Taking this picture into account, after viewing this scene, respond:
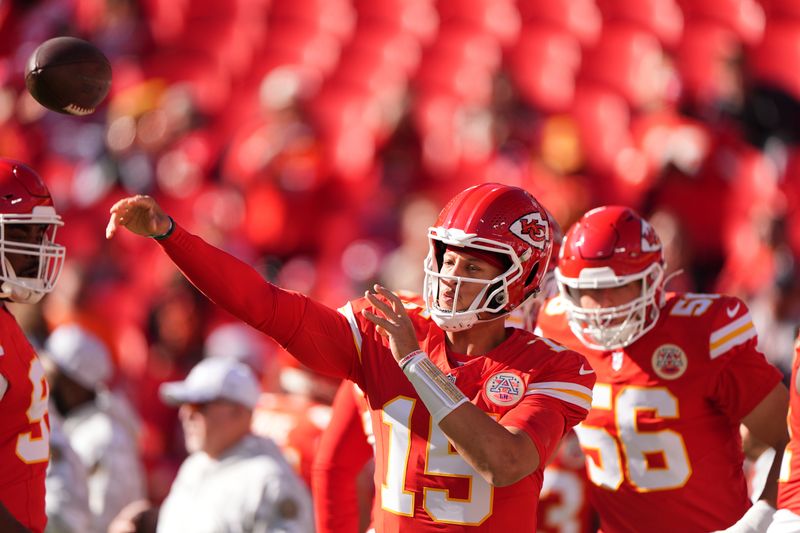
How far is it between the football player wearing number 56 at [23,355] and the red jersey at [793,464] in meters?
1.85

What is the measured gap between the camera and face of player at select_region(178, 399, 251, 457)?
4.36m

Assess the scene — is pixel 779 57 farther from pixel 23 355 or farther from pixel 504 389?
pixel 23 355

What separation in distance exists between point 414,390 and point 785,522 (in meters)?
0.95

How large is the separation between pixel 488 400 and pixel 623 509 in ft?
3.35

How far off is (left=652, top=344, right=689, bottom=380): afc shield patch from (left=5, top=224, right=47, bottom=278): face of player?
1.84 m

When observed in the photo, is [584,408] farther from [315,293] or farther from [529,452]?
[315,293]

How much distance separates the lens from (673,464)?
140 inches

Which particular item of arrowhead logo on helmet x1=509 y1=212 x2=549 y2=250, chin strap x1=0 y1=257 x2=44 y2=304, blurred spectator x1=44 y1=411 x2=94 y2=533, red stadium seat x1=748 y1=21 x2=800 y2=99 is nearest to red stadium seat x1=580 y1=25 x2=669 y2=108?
red stadium seat x1=748 y1=21 x2=800 y2=99

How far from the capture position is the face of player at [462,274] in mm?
2844

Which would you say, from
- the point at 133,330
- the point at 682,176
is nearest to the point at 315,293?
the point at 133,330

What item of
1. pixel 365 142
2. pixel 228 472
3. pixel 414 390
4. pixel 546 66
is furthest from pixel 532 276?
pixel 546 66

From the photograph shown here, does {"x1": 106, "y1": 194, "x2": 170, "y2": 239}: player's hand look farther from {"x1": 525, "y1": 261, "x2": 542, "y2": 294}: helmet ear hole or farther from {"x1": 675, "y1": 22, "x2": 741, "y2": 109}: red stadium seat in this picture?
{"x1": 675, "y1": 22, "x2": 741, "y2": 109}: red stadium seat

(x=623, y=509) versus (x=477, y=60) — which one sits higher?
(x=477, y=60)

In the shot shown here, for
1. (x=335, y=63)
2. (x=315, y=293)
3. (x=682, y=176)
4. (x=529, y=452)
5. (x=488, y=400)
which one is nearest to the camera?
(x=529, y=452)
